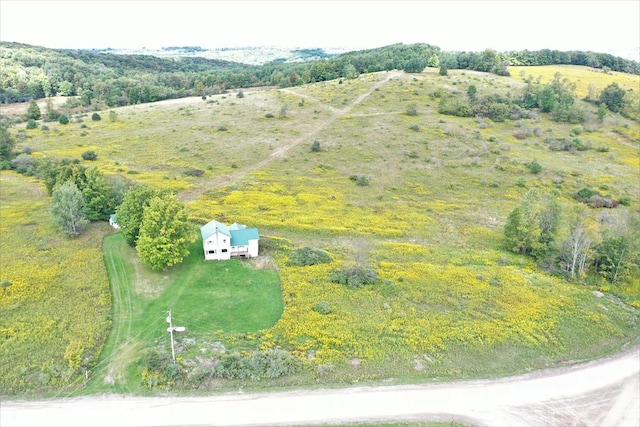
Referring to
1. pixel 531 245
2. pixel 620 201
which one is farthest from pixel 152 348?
pixel 620 201

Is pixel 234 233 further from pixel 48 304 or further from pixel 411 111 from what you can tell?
pixel 411 111

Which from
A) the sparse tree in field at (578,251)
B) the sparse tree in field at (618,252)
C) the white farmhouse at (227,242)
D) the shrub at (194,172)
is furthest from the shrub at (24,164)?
the sparse tree in field at (618,252)

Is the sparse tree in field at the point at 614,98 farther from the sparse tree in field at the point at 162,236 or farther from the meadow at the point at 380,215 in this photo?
the sparse tree in field at the point at 162,236

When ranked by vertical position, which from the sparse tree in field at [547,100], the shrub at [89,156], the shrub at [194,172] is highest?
the sparse tree in field at [547,100]

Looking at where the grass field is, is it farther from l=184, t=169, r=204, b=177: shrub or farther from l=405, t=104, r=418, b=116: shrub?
l=405, t=104, r=418, b=116: shrub

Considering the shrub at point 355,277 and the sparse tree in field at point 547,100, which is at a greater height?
the sparse tree in field at point 547,100

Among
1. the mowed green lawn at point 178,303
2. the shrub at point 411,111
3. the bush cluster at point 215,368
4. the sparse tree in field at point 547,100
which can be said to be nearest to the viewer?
the bush cluster at point 215,368

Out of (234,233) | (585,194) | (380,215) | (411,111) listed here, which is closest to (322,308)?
(234,233)
